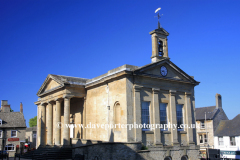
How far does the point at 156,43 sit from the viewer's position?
2281 centimetres

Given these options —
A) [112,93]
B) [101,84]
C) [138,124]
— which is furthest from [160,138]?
[101,84]

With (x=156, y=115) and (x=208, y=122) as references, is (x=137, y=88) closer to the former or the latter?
(x=156, y=115)

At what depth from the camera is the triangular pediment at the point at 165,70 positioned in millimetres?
20783

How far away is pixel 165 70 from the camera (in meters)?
22.4

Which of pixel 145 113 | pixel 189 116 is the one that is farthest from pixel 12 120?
pixel 189 116

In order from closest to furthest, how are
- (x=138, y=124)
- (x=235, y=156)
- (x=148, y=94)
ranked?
1. (x=138, y=124)
2. (x=148, y=94)
3. (x=235, y=156)

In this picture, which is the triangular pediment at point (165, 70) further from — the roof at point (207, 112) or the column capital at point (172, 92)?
the roof at point (207, 112)

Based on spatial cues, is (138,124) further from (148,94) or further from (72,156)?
(72,156)

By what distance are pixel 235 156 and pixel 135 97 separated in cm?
2473

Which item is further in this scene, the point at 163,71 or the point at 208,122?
the point at 208,122

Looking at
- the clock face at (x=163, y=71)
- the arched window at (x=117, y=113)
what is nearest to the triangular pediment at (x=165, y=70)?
the clock face at (x=163, y=71)

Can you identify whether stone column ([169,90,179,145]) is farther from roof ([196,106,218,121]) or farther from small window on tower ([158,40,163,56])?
roof ([196,106,218,121])

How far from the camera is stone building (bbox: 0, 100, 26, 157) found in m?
39.2

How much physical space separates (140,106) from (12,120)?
28.5m
